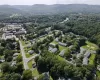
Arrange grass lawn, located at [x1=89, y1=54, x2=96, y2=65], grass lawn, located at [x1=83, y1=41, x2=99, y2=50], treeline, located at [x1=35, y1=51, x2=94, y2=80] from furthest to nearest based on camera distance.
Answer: grass lawn, located at [x1=83, y1=41, x2=99, y2=50] < grass lawn, located at [x1=89, y1=54, x2=96, y2=65] < treeline, located at [x1=35, y1=51, x2=94, y2=80]

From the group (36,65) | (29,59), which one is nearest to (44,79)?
(36,65)

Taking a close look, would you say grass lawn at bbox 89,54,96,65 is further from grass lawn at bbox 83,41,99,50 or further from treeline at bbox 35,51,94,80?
grass lawn at bbox 83,41,99,50

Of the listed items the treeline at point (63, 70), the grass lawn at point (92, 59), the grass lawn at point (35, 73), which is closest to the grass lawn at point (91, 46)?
the grass lawn at point (92, 59)

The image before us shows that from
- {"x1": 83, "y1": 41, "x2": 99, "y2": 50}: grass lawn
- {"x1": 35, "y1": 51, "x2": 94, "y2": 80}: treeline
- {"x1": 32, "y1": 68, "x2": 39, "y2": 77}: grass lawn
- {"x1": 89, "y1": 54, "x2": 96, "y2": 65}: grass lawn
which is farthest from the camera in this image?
{"x1": 83, "y1": 41, "x2": 99, "y2": 50}: grass lawn

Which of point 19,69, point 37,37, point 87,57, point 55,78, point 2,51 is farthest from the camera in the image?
point 37,37

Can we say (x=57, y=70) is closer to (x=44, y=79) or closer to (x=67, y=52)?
(x=44, y=79)

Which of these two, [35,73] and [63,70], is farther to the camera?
[35,73]

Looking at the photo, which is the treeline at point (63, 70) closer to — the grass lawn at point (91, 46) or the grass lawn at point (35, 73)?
the grass lawn at point (35, 73)

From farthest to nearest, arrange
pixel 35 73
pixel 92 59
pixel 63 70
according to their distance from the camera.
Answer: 1. pixel 92 59
2. pixel 35 73
3. pixel 63 70

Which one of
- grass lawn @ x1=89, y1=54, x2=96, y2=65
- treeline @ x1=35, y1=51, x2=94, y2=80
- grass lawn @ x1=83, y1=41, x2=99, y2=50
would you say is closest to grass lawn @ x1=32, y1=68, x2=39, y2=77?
treeline @ x1=35, y1=51, x2=94, y2=80

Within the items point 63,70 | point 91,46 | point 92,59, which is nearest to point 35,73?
point 63,70

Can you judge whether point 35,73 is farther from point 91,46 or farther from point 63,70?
point 91,46
